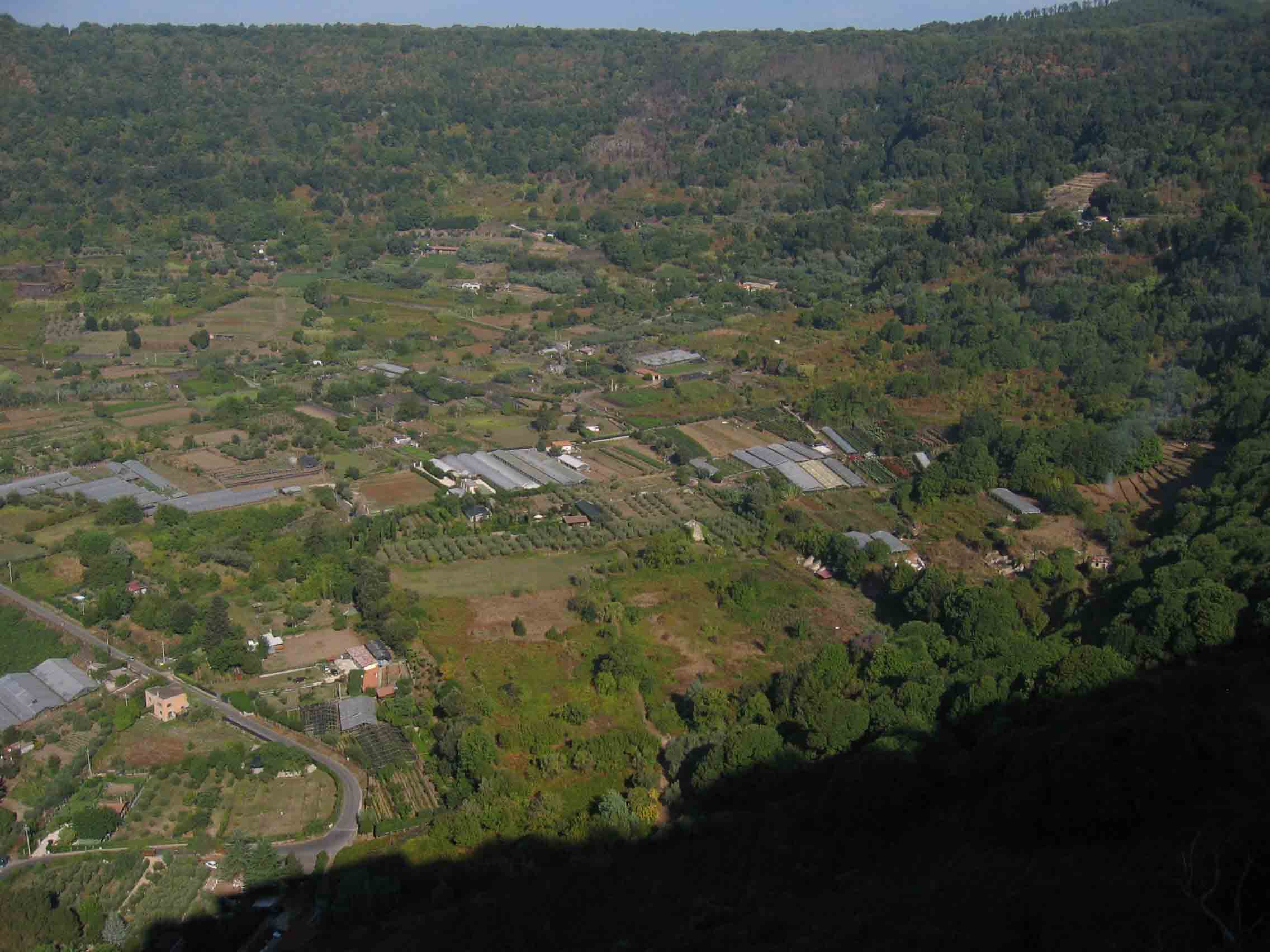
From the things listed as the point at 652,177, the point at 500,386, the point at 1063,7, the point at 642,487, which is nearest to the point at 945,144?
the point at 652,177

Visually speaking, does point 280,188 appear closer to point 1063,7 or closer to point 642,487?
point 642,487

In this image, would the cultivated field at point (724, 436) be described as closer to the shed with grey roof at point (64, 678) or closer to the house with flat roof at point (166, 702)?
the house with flat roof at point (166, 702)

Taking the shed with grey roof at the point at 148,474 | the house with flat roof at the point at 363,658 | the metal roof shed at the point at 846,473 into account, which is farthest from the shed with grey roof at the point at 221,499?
the metal roof shed at the point at 846,473

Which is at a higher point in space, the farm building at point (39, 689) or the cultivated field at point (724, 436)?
the farm building at point (39, 689)

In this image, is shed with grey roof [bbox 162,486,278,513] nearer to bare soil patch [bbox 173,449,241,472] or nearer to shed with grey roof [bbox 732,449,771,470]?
bare soil patch [bbox 173,449,241,472]

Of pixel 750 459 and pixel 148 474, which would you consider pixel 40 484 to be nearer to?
pixel 148 474

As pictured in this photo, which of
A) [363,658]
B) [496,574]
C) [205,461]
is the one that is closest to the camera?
A: [363,658]

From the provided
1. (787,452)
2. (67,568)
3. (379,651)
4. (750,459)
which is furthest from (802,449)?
(67,568)
